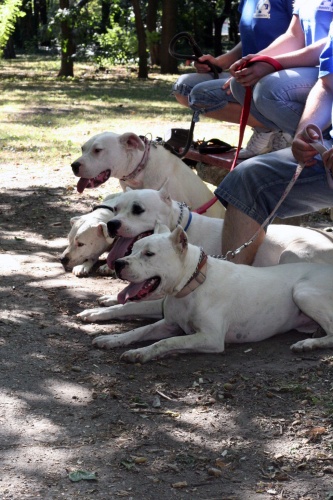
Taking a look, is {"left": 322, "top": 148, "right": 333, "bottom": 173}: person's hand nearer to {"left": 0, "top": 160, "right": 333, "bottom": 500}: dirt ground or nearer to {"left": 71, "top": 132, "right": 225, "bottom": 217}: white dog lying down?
{"left": 0, "top": 160, "right": 333, "bottom": 500}: dirt ground

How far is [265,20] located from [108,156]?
1603mm

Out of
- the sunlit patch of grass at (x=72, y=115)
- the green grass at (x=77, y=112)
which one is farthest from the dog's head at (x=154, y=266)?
the green grass at (x=77, y=112)

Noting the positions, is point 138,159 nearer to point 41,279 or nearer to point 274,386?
point 41,279

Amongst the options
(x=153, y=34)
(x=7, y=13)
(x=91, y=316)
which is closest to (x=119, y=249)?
(x=91, y=316)

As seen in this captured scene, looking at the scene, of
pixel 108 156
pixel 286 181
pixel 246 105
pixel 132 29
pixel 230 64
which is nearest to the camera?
pixel 286 181

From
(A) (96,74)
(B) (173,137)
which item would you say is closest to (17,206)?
(B) (173,137)

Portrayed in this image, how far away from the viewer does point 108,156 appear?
6.51 m

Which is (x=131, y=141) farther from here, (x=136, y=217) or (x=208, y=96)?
(x=136, y=217)

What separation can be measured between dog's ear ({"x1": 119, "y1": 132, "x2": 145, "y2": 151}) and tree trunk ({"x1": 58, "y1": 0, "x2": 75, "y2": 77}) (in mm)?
15482

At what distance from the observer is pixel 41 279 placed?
6.02 m

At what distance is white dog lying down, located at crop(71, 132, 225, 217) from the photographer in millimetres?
6523

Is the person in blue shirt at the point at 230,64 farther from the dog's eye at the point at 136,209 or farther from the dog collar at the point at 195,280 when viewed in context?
the dog collar at the point at 195,280

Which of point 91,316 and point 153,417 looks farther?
point 91,316

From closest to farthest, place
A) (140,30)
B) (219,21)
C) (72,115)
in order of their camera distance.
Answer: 1. (72,115)
2. (140,30)
3. (219,21)
